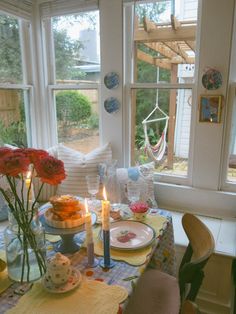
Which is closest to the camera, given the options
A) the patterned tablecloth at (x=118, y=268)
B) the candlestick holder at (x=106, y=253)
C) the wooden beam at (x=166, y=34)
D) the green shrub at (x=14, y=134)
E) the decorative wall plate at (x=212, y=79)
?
the patterned tablecloth at (x=118, y=268)

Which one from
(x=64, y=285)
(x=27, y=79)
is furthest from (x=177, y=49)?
(x=64, y=285)

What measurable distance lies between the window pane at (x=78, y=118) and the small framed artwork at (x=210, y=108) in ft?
3.06

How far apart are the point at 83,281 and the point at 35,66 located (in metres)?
2.12

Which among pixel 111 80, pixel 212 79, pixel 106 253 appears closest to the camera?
pixel 106 253

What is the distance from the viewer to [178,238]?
1.79m

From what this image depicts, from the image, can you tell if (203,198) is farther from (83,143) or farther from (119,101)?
(83,143)

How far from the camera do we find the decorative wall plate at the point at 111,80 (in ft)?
7.32

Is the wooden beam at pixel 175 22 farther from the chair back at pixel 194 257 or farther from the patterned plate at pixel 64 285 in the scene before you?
the patterned plate at pixel 64 285

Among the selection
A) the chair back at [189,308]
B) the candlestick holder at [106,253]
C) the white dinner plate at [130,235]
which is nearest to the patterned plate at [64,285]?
the candlestick holder at [106,253]

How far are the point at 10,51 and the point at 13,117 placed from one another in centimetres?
56

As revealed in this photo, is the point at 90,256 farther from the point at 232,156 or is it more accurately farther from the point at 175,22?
the point at 175,22

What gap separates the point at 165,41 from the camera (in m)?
2.12

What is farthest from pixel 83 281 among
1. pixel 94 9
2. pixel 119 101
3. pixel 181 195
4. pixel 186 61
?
pixel 94 9

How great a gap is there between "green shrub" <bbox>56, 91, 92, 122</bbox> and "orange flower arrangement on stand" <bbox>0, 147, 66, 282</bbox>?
1.60 metres
